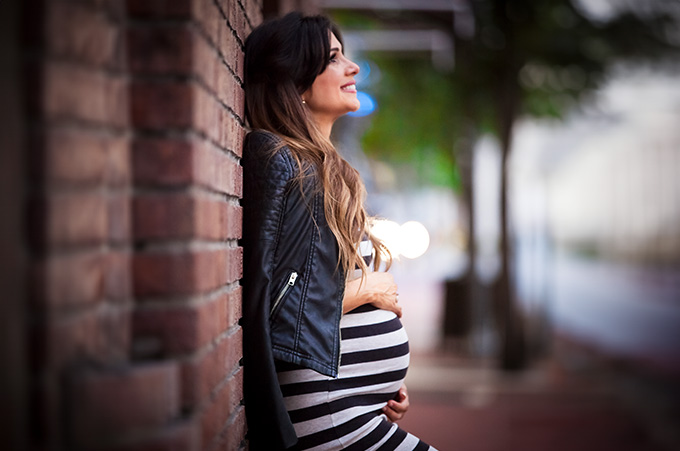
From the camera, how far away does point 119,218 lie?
4.57ft

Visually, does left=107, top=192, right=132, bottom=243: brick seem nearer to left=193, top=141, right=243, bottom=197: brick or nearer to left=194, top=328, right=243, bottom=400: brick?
left=193, top=141, right=243, bottom=197: brick

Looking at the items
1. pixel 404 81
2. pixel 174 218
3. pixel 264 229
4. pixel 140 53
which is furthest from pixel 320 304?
pixel 404 81

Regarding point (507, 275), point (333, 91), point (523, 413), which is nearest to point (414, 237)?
point (507, 275)

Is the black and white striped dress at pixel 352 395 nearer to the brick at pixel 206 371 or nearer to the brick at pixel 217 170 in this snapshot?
the brick at pixel 206 371

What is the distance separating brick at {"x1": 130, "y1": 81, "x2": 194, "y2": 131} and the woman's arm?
3.17 ft

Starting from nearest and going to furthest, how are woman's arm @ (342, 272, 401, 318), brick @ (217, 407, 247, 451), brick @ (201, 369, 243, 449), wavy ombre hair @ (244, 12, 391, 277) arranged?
brick @ (201, 369, 243, 449) < brick @ (217, 407, 247, 451) < woman's arm @ (342, 272, 401, 318) < wavy ombre hair @ (244, 12, 391, 277)

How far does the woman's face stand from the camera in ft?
8.36

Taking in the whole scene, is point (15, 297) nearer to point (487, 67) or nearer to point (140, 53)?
point (140, 53)

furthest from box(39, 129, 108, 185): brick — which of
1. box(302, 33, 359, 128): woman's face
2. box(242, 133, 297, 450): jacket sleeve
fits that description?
box(302, 33, 359, 128): woman's face

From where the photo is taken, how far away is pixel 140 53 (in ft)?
4.72

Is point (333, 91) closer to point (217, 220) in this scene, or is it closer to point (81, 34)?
point (217, 220)

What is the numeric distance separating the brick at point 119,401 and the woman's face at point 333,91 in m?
1.42

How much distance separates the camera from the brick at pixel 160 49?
1438 millimetres

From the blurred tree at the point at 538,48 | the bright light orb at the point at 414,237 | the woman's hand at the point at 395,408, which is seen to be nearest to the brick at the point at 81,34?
the woman's hand at the point at 395,408
